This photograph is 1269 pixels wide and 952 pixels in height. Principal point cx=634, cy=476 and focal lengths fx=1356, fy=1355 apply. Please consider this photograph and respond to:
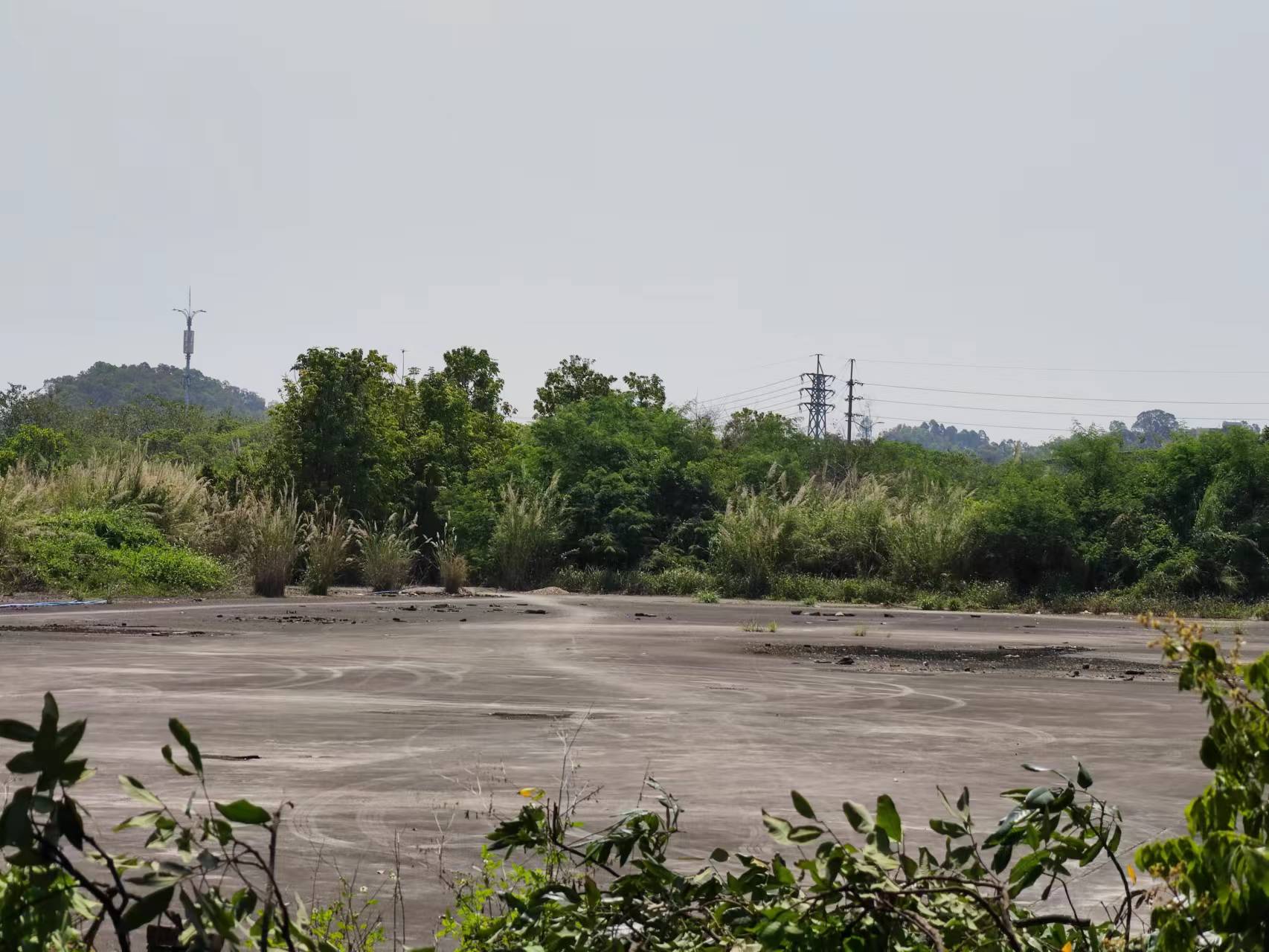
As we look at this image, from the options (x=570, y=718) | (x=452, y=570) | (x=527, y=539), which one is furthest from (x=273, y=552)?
(x=570, y=718)

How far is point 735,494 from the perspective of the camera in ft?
136

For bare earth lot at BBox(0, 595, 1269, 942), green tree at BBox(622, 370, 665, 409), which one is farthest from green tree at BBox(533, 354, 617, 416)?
bare earth lot at BBox(0, 595, 1269, 942)

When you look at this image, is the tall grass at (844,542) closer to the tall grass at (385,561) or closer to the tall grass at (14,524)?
the tall grass at (385,561)

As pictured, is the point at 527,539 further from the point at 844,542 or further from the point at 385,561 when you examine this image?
the point at 844,542

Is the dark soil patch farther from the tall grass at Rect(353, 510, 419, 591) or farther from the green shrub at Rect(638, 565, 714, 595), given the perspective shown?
the tall grass at Rect(353, 510, 419, 591)

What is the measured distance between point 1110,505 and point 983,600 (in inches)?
183

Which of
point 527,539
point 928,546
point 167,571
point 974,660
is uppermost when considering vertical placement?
point 928,546

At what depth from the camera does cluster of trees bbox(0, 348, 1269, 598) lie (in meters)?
34.6

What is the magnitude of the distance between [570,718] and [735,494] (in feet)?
101

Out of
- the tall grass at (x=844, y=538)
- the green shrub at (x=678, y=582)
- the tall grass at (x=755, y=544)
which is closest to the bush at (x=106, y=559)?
the green shrub at (x=678, y=582)

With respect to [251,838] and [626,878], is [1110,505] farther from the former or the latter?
[626,878]

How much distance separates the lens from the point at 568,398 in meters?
62.8

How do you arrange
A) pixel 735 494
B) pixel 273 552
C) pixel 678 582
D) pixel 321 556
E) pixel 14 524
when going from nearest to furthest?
pixel 14 524 → pixel 273 552 → pixel 321 556 → pixel 678 582 → pixel 735 494

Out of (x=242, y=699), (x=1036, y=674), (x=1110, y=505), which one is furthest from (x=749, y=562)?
(x=242, y=699)
